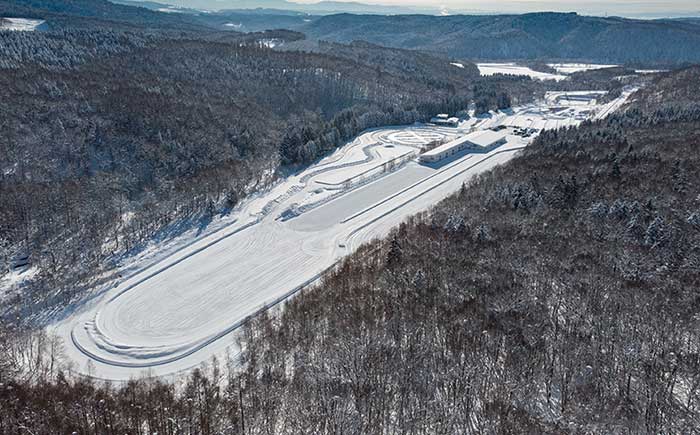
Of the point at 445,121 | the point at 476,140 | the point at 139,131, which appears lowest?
the point at 476,140

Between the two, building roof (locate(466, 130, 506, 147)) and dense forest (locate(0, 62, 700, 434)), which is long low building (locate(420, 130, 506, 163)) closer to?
building roof (locate(466, 130, 506, 147))

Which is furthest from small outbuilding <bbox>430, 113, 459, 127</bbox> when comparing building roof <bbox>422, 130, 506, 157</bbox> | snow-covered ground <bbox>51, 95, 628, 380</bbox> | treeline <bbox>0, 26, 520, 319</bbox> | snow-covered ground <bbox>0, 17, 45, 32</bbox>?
snow-covered ground <bbox>0, 17, 45, 32</bbox>

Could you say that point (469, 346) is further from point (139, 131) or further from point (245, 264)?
point (139, 131)

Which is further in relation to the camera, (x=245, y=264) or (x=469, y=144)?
(x=469, y=144)

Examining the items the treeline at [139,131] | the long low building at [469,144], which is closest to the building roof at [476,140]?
→ the long low building at [469,144]

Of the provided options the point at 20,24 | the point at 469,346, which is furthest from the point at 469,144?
the point at 20,24

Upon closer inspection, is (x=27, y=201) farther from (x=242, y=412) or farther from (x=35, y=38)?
(x=35, y=38)
